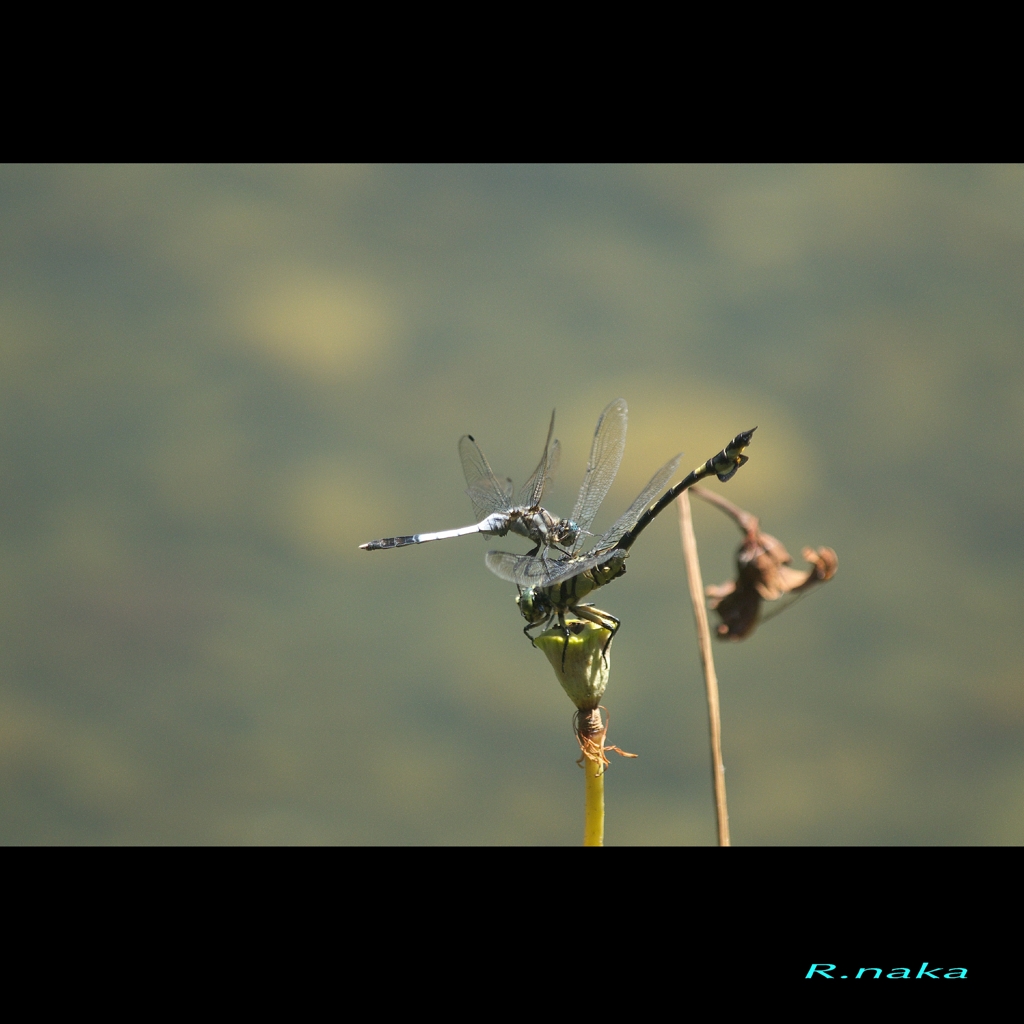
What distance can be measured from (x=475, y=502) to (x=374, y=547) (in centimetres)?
10

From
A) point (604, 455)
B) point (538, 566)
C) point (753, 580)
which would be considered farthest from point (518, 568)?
point (753, 580)

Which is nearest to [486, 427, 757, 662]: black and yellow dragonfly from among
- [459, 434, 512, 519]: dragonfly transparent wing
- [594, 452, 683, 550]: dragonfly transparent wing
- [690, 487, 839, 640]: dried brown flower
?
[594, 452, 683, 550]: dragonfly transparent wing

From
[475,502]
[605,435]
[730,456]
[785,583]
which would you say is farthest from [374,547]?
[785,583]

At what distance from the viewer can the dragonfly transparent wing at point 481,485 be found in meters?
0.82

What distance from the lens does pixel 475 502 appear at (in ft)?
2.73

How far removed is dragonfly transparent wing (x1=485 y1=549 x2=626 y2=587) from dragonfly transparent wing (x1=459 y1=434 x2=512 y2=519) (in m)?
0.12

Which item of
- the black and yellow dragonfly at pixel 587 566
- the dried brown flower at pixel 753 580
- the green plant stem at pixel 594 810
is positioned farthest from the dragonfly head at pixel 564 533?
the dried brown flower at pixel 753 580

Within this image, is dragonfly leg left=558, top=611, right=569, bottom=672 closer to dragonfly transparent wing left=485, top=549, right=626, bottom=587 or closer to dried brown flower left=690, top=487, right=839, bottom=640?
dragonfly transparent wing left=485, top=549, right=626, bottom=587

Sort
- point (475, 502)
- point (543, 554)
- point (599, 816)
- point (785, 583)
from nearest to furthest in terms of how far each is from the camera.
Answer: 1. point (599, 816)
2. point (543, 554)
3. point (475, 502)
4. point (785, 583)

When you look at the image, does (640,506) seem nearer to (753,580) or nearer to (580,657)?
(580,657)

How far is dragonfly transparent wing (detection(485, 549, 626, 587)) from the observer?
0.65 meters

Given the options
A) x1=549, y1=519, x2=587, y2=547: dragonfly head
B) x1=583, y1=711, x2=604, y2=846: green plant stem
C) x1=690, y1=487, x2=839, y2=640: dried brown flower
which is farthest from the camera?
x1=690, y1=487, x2=839, y2=640: dried brown flower
